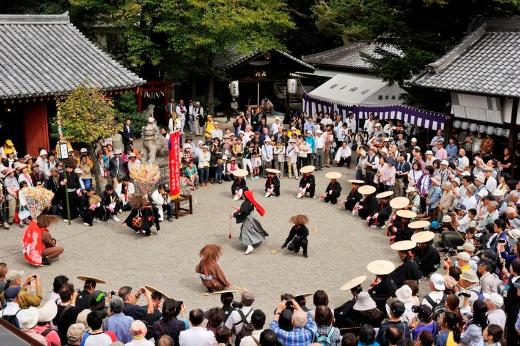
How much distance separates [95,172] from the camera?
63.3 feet

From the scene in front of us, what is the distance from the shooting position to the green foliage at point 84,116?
18016 millimetres

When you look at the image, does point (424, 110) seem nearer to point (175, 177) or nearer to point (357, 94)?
point (357, 94)

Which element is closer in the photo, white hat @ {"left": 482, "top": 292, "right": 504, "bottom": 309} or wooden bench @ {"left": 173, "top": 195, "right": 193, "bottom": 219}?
white hat @ {"left": 482, "top": 292, "right": 504, "bottom": 309}

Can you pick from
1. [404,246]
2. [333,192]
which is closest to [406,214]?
[404,246]

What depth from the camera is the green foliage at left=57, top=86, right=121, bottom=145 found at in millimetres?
18016

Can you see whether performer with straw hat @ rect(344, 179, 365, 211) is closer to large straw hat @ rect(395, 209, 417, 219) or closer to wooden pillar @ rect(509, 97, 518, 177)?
large straw hat @ rect(395, 209, 417, 219)

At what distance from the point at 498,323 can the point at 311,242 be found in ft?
25.2

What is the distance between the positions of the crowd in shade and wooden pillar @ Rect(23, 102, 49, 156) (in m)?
2.06

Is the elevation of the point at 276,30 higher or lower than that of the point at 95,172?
higher

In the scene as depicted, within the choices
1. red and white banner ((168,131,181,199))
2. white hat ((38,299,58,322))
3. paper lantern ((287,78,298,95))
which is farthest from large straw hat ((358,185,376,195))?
paper lantern ((287,78,298,95))

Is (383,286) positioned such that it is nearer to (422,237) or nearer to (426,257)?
(422,237)

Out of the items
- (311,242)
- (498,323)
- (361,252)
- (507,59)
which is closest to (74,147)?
(311,242)

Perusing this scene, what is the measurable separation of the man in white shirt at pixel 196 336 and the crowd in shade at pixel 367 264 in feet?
0.06

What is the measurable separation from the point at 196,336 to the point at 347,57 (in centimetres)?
2833
